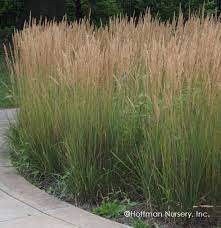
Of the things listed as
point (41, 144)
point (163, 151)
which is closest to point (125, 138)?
point (163, 151)

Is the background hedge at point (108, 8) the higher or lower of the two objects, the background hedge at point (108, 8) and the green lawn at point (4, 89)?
the lower

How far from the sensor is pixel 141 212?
470cm

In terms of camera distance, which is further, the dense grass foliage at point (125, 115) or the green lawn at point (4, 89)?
the green lawn at point (4, 89)

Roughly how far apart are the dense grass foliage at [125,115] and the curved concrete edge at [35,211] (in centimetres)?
33

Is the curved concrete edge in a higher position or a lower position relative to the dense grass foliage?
lower

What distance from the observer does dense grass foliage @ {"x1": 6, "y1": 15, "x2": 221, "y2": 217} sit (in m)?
4.43

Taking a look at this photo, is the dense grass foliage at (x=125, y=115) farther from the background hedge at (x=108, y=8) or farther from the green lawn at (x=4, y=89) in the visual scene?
the background hedge at (x=108, y=8)

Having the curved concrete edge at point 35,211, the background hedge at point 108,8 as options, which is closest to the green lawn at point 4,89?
the curved concrete edge at point 35,211

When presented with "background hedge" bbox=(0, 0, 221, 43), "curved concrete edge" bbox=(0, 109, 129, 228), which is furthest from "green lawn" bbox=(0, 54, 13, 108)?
"background hedge" bbox=(0, 0, 221, 43)

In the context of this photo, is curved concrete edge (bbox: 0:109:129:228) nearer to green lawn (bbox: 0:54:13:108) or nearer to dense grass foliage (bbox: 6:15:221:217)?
dense grass foliage (bbox: 6:15:221:217)

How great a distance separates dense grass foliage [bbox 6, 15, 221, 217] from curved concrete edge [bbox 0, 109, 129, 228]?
325 millimetres

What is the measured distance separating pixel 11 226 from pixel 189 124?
1538 millimetres

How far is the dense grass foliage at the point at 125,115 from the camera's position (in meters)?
4.43

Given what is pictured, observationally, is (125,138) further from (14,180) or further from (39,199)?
(14,180)
